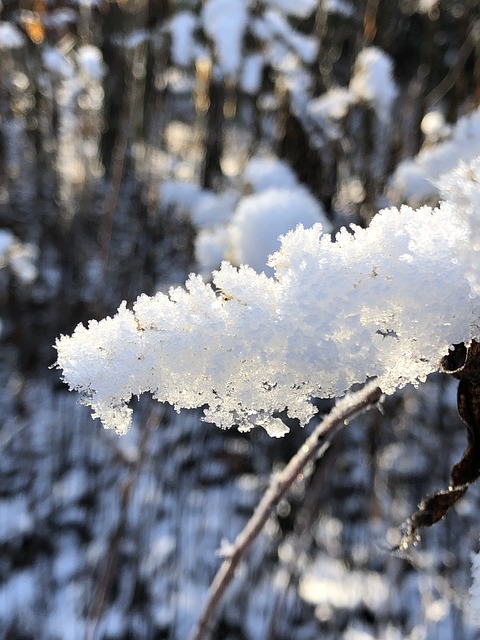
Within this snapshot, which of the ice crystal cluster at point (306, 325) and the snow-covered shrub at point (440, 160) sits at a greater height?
the snow-covered shrub at point (440, 160)

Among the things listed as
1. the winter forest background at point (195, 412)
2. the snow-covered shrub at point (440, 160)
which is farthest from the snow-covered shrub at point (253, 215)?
the snow-covered shrub at point (440, 160)

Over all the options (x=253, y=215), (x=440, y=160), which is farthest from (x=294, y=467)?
(x=440, y=160)

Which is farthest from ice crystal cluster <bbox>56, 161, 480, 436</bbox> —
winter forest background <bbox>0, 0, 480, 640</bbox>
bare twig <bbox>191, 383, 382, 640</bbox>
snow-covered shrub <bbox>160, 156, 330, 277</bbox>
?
winter forest background <bbox>0, 0, 480, 640</bbox>

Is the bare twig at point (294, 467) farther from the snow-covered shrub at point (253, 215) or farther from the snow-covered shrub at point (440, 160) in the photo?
the snow-covered shrub at point (440, 160)

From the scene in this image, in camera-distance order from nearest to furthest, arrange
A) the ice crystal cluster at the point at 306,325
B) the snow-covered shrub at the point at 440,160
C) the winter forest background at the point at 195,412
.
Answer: the ice crystal cluster at the point at 306,325
the snow-covered shrub at the point at 440,160
the winter forest background at the point at 195,412

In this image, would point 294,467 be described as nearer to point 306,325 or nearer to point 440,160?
point 306,325

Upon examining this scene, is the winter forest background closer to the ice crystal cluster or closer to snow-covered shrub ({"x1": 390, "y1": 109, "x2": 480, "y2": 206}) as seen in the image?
snow-covered shrub ({"x1": 390, "y1": 109, "x2": 480, "y2": 206})
